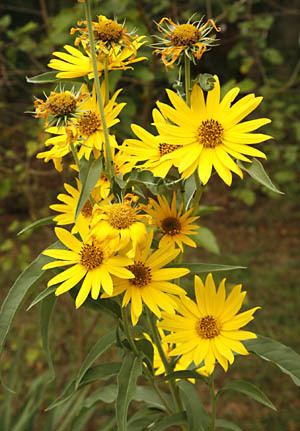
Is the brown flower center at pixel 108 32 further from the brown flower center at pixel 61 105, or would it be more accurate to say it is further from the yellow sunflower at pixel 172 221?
the yellow sunflower at pixel 172 221

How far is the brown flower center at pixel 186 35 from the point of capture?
826 mm

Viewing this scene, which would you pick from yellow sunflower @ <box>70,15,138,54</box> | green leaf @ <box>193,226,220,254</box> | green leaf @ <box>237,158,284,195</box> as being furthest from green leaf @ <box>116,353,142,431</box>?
green leaf @ <box>193,226,220,254</box>

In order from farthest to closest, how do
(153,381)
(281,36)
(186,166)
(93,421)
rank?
1. (281,36)
2. (93,421)
3. (153,381)
4. (186,166)

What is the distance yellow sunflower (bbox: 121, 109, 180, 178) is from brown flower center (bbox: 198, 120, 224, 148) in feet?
0.15

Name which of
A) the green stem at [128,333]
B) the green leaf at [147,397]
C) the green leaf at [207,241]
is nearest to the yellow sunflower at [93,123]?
the green stem at [128,333]

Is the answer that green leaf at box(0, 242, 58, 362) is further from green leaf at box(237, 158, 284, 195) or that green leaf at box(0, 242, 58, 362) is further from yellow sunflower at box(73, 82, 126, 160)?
green leaf at box(237, 158, 284, 195)

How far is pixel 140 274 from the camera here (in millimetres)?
870

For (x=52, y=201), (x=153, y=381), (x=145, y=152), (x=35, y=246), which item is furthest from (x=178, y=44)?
(x=35, y=246)

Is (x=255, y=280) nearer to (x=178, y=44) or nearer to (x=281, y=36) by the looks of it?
(x=281, y=36)

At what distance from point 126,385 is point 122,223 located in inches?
9.9

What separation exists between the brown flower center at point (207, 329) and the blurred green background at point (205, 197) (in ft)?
1.14

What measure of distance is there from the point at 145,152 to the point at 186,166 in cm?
11

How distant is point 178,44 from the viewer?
830 mm

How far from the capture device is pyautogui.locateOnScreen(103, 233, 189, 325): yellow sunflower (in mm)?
861
